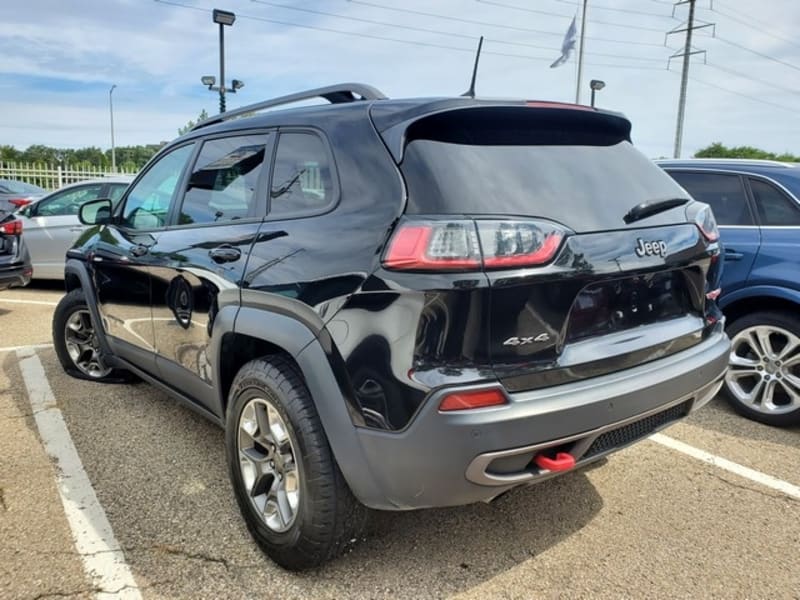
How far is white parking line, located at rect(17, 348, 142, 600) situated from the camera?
2.24 meters

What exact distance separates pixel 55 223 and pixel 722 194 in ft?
25.7

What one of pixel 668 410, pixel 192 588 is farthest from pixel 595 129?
pixel 192 588

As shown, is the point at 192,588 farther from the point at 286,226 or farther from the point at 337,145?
the point at 337,145

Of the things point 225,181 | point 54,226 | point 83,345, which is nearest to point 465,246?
point 225,181

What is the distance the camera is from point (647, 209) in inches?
90.5

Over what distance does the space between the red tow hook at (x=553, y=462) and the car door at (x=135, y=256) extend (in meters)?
2.24

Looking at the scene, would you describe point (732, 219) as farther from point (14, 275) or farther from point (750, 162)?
point (14, 275)

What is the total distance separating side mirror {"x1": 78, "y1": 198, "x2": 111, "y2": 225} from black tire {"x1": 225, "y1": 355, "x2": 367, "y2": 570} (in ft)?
7.12

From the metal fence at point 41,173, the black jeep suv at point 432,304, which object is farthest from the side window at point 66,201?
the metal fence at point 41,173

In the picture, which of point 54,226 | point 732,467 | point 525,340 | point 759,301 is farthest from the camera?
point 54,226

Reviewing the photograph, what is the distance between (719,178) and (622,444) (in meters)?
2.93

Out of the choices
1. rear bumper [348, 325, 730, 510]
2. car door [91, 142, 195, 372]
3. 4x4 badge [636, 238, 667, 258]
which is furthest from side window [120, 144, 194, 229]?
4x4 badge [636, 238, 667, 258]

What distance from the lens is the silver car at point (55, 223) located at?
802cm

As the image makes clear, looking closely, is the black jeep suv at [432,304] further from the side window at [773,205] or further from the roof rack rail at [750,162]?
the roof rack rail at [750,162]
